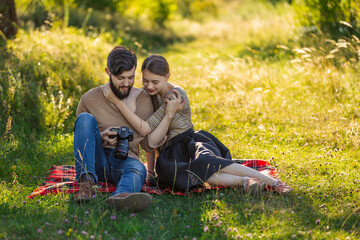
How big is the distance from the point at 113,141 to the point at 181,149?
69 cm

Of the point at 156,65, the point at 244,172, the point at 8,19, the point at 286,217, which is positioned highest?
the point at 8,19

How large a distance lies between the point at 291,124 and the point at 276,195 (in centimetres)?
232

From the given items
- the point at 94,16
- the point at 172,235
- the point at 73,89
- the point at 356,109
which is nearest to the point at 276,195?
the point at 172,235

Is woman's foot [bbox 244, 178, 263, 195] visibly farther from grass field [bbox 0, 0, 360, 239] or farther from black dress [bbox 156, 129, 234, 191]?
black dress [bbox 156, 129, 234, 191]

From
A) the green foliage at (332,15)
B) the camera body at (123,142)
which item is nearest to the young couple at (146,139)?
the camera body at (123,142)

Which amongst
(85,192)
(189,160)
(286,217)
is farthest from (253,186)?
(85,192)

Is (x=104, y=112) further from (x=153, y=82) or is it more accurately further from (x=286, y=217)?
(x=286, y=217)

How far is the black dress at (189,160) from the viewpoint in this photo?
393cm

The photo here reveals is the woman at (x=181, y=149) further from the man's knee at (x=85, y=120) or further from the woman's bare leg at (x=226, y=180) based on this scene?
the man's knee at (x=85, y=120)

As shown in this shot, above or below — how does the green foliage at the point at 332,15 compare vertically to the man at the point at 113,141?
above

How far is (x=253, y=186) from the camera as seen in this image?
12.3 feet

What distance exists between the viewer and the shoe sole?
3369 millimetres

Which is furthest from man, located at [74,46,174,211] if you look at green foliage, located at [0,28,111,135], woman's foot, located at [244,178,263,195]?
green foliage, located at [0,28,111,135]

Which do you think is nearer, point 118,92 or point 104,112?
point 118,92
